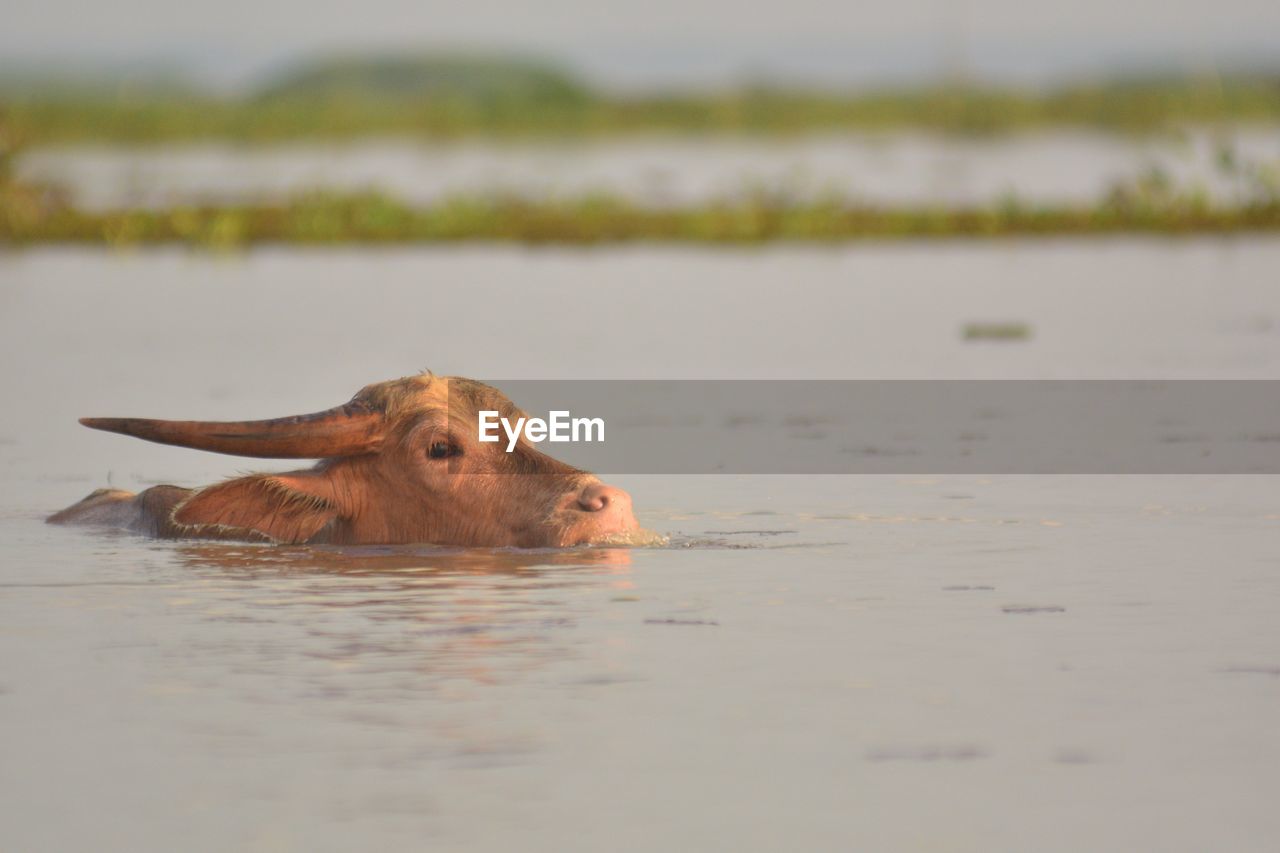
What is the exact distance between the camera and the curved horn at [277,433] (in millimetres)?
9461

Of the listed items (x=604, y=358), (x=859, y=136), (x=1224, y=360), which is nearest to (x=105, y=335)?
(x=604, y=358)

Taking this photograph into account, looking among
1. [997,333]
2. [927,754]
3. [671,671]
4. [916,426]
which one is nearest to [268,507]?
[671,671]

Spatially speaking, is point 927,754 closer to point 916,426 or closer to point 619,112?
point 916,426

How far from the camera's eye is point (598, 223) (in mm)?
30000

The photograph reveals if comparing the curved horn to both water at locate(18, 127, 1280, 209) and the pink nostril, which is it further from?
water at locate(18, 127, 1280, 209)

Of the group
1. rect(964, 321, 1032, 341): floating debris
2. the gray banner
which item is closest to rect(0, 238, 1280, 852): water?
the gray banner

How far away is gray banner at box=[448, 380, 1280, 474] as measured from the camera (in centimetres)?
1237

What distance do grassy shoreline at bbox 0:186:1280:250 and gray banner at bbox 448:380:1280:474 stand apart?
45.3 ft

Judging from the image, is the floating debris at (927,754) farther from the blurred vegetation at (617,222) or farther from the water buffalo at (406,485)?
the blurred vegetation at (617,222)

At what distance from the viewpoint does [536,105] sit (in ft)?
238

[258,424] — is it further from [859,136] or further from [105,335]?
[859,136]

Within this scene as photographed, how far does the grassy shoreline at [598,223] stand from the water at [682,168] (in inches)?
28.0

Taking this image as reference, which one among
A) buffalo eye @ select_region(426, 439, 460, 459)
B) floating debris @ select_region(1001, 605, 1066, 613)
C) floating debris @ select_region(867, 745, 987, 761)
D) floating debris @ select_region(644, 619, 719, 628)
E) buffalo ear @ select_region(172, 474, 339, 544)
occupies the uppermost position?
buffalo eye @ select_region(426, 439, 460, 459)

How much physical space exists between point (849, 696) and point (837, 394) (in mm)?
8286
